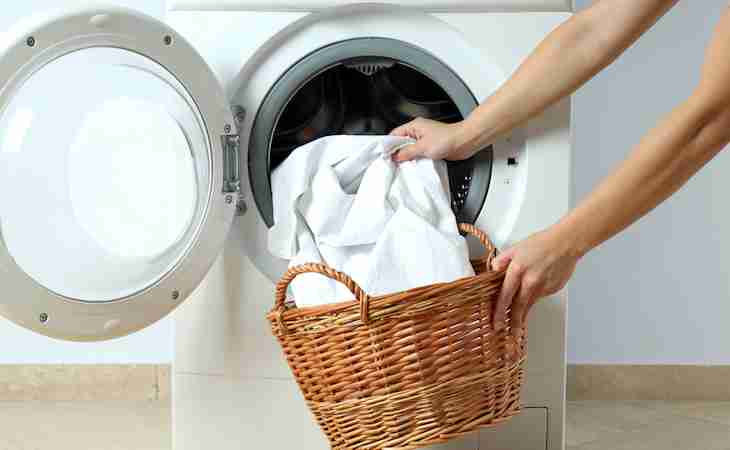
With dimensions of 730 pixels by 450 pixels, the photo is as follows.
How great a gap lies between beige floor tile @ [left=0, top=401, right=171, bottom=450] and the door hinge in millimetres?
650

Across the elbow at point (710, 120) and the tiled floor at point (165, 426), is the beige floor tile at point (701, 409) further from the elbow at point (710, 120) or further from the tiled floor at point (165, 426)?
the elbow at point (710, 120)

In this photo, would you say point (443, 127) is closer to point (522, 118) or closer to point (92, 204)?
point (522, 118)

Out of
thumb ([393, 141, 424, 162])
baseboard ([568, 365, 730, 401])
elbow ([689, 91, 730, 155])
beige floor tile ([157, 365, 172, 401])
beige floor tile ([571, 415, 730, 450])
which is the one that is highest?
thumb ([393, 141, 424, 162])

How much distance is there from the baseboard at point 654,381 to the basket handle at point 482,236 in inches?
32.8

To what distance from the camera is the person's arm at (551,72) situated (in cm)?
127

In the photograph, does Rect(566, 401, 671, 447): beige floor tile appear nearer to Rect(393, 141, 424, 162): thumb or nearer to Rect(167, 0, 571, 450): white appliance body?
Rect(167, 0, 571, 450): white appliance body

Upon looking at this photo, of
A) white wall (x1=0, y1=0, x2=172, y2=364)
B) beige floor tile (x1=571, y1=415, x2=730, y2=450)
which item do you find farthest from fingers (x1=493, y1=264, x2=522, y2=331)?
white wall (x1=0, y1=0, x2=172, y2=364)

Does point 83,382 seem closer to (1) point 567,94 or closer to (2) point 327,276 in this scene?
(2) point 327,276

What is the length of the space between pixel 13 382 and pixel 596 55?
148 cm

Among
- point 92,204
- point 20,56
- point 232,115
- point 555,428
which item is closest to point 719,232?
point 555,428

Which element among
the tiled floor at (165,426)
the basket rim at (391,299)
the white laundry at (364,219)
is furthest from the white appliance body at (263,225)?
the tiled floor at (165,426)

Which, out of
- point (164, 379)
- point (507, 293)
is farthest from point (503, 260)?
point (164, 379)

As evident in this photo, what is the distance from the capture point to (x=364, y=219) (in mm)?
1245

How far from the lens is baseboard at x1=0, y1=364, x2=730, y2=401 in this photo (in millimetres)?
2057
